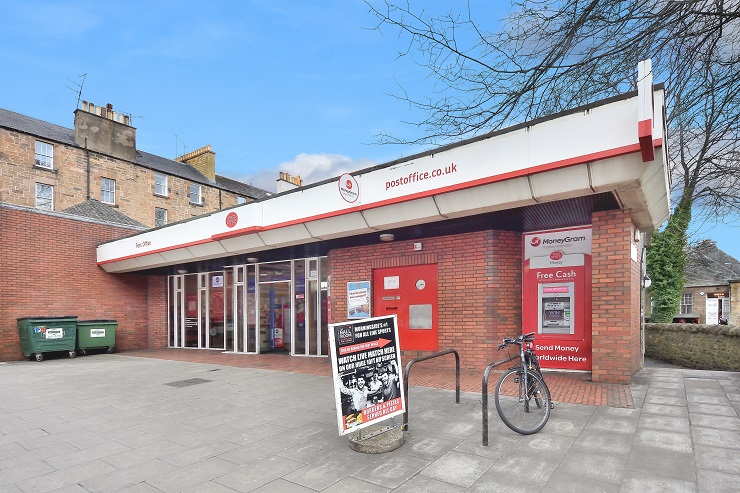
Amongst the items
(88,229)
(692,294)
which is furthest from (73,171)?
(692,294)

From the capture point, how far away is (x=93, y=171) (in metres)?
24.4

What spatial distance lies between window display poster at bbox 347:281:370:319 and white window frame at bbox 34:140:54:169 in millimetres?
21389

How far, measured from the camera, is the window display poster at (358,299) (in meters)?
10.5

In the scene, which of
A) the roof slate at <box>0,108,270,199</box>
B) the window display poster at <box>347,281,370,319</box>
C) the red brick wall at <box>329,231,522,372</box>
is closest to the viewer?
the red brick wall at <box>329,231,522,372</box>

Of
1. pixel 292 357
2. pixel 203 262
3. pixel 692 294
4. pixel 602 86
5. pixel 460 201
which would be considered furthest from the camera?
pixel 692 294

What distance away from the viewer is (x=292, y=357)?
39.8 ft

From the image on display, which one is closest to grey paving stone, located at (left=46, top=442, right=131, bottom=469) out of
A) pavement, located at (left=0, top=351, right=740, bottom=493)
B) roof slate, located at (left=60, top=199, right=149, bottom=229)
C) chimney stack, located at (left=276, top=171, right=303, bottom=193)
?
pavement, located at (left=0, top=351, right=740, bottom=493)

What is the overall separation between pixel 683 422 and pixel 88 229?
17.2 meters

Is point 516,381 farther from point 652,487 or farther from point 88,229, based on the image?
point 88,229

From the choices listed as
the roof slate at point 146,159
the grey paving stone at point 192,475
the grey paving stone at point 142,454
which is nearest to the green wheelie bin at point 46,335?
the grey paving stone at point 142,454

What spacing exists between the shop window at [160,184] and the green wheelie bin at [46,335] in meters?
16.1

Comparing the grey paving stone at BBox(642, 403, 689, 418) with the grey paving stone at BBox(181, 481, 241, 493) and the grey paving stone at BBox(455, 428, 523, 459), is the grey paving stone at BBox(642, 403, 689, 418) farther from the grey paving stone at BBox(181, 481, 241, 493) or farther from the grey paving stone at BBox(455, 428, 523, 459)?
the grey paving stone at BBox(181, 481, 241, 493)

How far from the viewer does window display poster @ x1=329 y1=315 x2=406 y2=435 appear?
4344mm

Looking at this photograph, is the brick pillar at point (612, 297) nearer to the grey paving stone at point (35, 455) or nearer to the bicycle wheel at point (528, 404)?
the bicycle wheel at point (528, 404)
